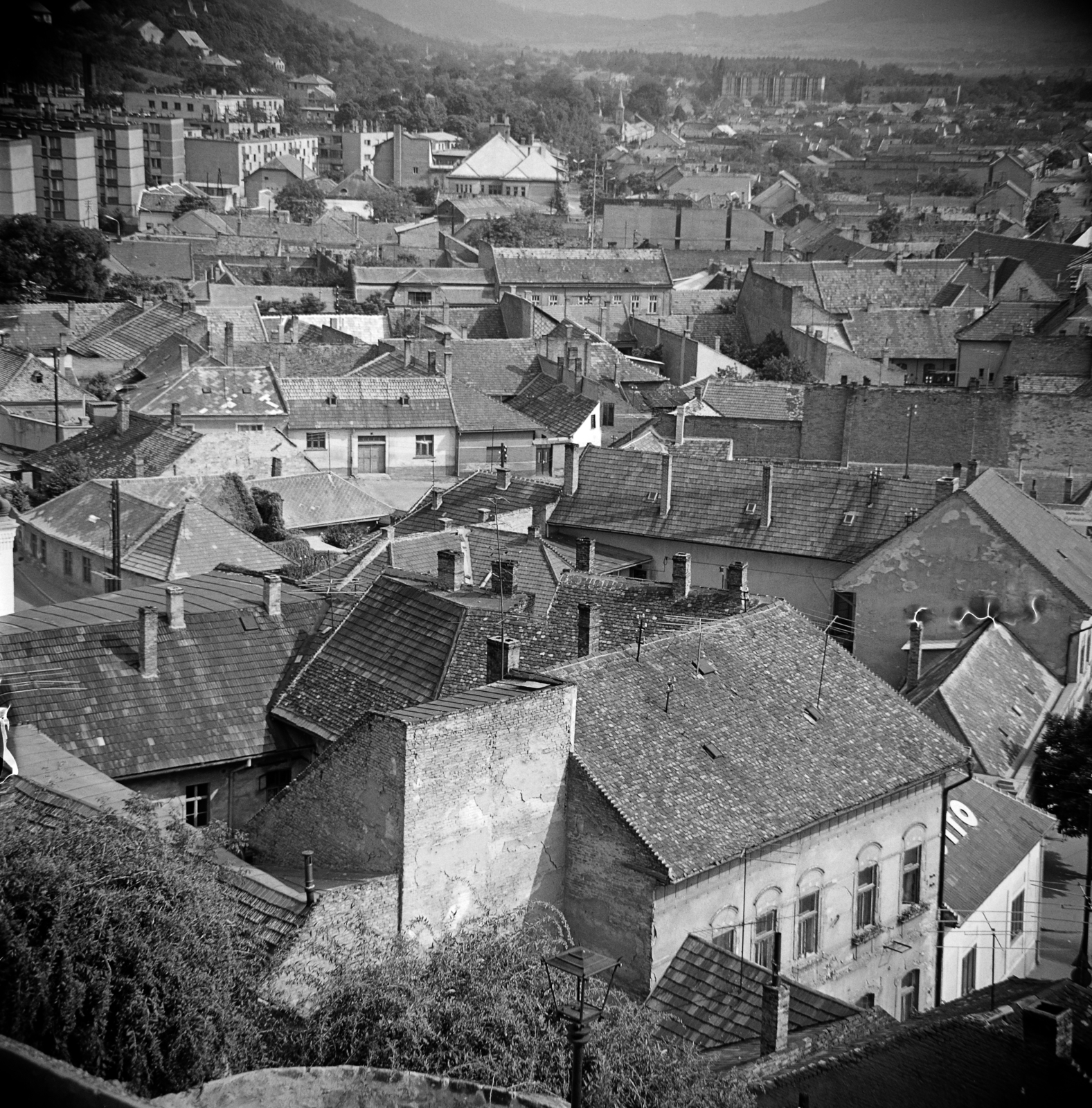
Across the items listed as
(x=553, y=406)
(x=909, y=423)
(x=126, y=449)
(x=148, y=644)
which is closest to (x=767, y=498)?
(x=909, y=423)

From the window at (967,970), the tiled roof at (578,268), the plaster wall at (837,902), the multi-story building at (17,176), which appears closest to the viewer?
the plaster wall at (837,902)

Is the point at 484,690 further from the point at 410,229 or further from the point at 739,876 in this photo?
the point at 410,229

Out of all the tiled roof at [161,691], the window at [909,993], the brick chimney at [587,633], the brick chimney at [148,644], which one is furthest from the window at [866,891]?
the brick chimney at [148,644]

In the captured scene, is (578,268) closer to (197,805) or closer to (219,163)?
(219,163)

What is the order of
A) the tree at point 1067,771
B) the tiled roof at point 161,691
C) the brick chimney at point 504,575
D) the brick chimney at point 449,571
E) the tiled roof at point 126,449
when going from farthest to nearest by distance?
the tiled roof at point 126,449, the brick chimney at point 504,575, the tree at point 1067,771, the brick chimney at point 449,571, the tiled roof at point 161,691

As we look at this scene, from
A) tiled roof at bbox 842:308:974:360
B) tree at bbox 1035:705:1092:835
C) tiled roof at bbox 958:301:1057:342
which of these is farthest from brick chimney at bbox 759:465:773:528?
tiled roof at bbox 842:308:974:360

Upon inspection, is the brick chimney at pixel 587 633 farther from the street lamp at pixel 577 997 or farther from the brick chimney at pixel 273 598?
the street lamp at pixel 577 997

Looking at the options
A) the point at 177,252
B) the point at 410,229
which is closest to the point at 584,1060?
the point at 177,252
